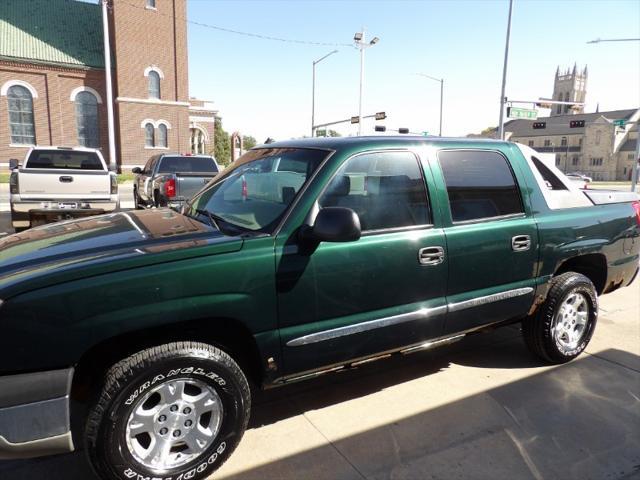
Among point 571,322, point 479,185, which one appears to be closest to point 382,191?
point 479,185

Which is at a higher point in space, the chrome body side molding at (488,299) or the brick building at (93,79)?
the brick building at (93,79)

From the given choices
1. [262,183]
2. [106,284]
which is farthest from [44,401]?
[262,183]

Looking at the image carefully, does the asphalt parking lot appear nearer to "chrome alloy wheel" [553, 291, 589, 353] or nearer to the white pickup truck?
"chrome alloy wheel" [553, 291, 589, 353]

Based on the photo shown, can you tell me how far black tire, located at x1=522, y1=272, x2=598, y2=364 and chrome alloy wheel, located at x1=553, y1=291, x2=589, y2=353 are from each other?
0.01m

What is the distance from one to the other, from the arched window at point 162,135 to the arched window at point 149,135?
43cm

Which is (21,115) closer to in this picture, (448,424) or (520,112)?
(520,112)

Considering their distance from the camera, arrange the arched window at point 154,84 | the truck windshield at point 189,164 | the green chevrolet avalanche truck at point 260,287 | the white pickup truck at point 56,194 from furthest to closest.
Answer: the arched window at point 154,84 → the truck windshield at point 189,164 → the white pickup truck at point 56,194 → the green chevrolet avalanche truck at point 260,287

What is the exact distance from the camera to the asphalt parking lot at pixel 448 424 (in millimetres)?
2793

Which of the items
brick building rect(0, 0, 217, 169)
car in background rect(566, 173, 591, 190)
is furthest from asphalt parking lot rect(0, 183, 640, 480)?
brick building rect(0, 0, 217, 169)

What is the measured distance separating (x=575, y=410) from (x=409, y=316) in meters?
1.45

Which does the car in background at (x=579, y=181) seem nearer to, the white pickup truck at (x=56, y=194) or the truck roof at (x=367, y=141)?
the truck roof at (x=367, y=141)

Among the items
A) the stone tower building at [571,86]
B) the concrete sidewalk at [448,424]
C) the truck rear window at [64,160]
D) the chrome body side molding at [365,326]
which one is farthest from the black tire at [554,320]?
the stone tower building at [571,86]

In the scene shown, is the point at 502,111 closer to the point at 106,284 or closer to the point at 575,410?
the point at 575,410

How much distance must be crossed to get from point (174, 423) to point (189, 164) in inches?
434
